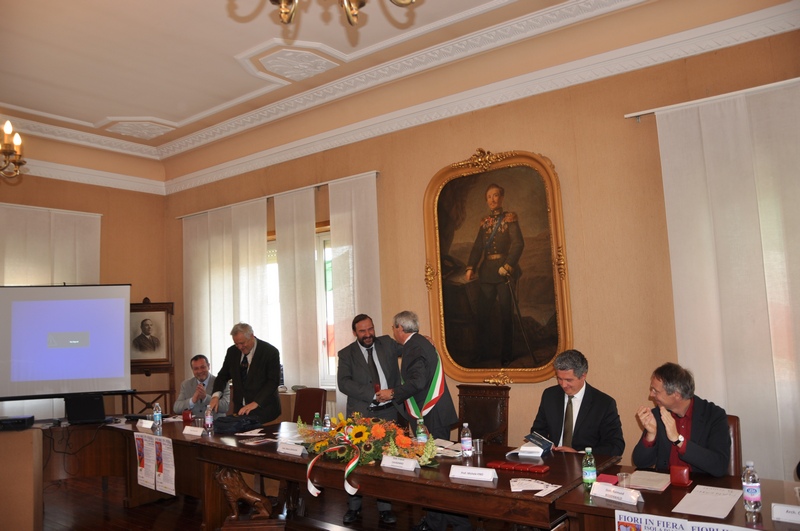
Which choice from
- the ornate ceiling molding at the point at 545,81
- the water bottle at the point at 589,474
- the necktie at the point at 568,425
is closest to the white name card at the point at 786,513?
the water bottle at the point at 589,474

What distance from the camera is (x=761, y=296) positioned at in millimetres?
4594

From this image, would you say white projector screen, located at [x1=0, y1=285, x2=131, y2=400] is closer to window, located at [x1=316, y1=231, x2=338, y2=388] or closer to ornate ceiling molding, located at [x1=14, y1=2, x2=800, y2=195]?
ornate ceiling molding, located at [x1=14, y1=2, x2=800, y2=195]

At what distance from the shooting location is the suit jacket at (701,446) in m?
3.15

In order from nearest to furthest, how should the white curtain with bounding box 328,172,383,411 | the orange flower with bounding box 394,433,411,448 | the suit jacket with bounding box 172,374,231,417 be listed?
the orange flower with bounding box 394,433,411,448 → the suit jacket with bounding box 172,374,231,417 → the white curtain with bounding box 328,172,383,411

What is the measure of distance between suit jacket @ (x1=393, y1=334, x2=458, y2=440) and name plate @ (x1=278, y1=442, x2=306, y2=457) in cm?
103

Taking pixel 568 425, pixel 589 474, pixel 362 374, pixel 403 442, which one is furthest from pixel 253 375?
pixel 589 474

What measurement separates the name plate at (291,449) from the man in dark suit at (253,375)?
1557 millimetres

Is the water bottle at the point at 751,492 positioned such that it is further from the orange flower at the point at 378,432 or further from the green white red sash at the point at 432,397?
the green white red sash at the point at 432,397

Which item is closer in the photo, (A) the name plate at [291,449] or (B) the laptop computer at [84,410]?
(A) the name plate at [291,449]

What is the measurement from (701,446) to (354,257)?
4.30 meters

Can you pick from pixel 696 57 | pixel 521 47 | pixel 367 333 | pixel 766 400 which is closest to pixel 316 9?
pixel 521 47

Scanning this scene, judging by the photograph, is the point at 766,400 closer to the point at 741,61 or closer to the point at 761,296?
the point at 761,296

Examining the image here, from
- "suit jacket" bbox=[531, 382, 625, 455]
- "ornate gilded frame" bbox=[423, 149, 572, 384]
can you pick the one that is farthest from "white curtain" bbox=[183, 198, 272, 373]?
"suit jacket" bbox=[531, 382, 625, 455]

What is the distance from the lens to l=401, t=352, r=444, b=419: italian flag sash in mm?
5086
